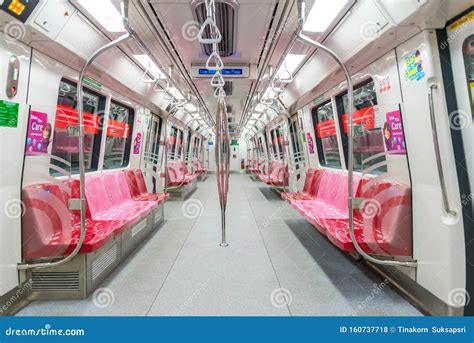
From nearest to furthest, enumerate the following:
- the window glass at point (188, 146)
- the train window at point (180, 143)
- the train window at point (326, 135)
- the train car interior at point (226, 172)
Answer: the train car interior at point (226, 172) → the train window at point (326, 135) → the train window at point (180, 143) → the window glass at point (188, 146)

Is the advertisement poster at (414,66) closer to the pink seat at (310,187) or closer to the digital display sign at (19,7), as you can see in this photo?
the pink seat at (310,187)

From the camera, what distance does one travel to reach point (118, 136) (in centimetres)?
530

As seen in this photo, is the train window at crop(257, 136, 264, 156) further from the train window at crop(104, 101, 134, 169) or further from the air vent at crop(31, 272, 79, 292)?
the air vent at crop(31, 272, 79, 292)

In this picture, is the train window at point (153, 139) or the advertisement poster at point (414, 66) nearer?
the advertisement poster at point (414, 66)

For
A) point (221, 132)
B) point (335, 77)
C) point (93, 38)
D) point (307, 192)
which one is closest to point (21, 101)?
point (93, 38)

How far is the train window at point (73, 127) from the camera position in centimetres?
315

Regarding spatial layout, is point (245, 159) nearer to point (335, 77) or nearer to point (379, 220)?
point (335, 77)

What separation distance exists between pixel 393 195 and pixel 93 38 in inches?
154

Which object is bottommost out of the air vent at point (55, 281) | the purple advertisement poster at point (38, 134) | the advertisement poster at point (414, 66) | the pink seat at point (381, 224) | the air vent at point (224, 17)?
the air vent at point (55, 281)

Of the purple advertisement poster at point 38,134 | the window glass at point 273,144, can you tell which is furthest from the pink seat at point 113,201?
the window glass at point 273,144

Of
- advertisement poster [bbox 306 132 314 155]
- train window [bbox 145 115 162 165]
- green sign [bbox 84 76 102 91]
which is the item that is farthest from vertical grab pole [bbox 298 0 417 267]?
train window [bbox 145 115 162 165]

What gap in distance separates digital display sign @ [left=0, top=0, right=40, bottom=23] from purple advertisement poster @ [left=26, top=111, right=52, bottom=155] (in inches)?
33.8

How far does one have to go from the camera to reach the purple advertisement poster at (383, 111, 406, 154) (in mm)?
2605

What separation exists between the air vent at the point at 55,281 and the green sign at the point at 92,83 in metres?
2.56
